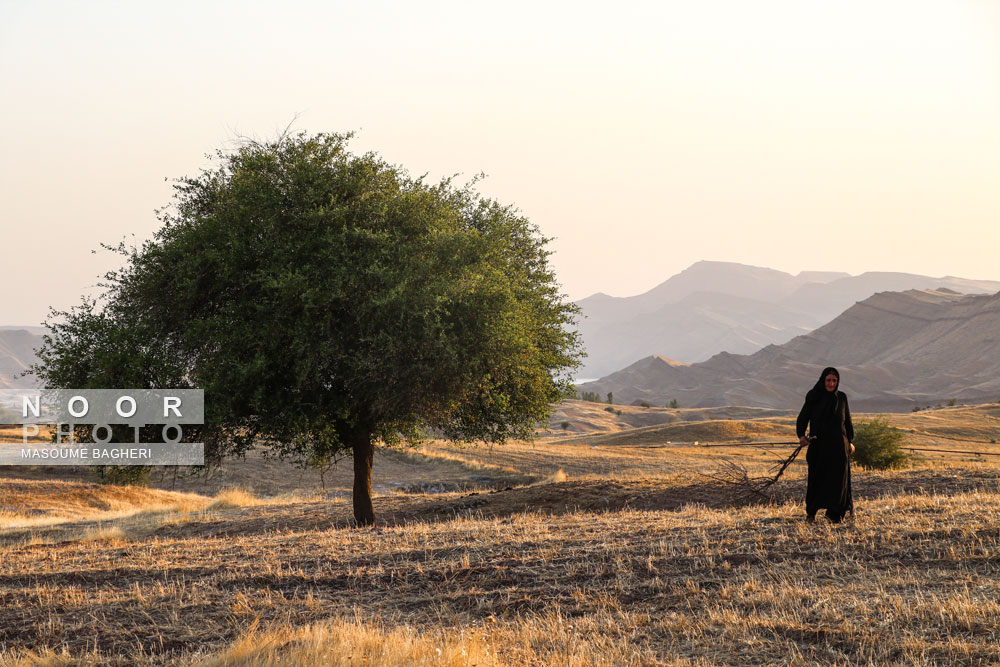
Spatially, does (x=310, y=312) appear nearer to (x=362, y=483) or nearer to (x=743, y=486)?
(x=362, y=483)

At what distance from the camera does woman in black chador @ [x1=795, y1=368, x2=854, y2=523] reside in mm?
11445

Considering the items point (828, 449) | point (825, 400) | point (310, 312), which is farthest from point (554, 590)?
point (310, 312)

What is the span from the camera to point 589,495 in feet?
63.6

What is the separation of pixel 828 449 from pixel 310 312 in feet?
32.3

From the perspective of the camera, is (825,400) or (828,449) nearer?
(828,449)

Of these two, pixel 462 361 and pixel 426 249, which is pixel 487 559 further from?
pixel 426 249

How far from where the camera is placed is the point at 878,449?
2773 centimetres

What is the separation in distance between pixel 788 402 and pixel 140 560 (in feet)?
583

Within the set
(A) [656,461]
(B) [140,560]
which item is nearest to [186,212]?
(B) [140,560]

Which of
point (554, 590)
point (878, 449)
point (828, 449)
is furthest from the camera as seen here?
point (878, 449)

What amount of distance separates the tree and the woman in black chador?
5934 mm

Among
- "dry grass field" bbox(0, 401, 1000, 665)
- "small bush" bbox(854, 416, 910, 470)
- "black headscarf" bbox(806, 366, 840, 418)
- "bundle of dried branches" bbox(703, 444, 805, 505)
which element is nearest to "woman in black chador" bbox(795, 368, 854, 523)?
"black headscarf" bbox(806, 366, 840, 418)

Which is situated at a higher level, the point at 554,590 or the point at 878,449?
the point at 554,590

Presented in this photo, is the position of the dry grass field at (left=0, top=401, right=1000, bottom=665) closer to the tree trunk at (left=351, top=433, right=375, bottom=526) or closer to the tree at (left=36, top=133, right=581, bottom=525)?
the tree trunk at (left=351, top=433, right=375, bottom=526)
